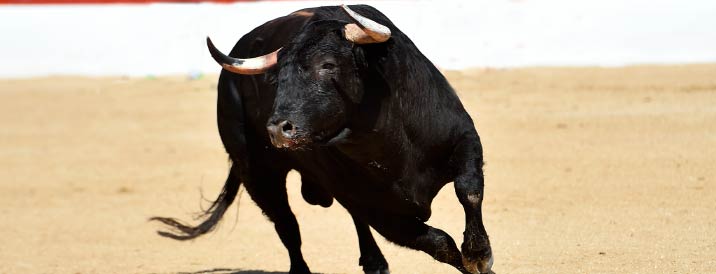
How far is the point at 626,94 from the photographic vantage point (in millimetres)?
13102

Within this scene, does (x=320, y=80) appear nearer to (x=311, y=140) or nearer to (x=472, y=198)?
(x=311, y=140)

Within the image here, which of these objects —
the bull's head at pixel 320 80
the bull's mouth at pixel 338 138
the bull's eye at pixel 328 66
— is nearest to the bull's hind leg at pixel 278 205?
the bull's mouth at pixel 338 138

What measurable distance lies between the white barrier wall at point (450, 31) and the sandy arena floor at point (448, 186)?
217 mm

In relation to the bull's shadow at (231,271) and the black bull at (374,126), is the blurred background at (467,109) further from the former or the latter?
the black bull at (374,126)

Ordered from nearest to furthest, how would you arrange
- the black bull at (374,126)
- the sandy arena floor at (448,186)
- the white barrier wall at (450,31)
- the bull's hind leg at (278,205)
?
1. the black bull at (374,126)
2. the bull's hind leg at (278,205)
3. the sandy arena floor at (448,186)
4. the white barrier wall at (450,31)

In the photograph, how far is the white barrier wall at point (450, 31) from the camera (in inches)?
532

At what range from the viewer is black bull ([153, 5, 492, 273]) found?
461 cm

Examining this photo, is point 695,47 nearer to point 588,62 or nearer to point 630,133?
point 588,62

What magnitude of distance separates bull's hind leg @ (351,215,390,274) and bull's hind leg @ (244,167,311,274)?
0.32 metres

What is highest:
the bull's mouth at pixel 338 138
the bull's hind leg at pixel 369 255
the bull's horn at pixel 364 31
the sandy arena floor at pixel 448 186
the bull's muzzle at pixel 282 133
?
the bull's horn at pixel 364 31

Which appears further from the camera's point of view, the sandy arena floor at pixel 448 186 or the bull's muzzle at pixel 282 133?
the sandy arena floor at pixel 448 186

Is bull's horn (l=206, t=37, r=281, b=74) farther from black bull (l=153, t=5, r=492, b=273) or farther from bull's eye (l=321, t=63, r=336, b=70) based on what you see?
bull's eye (l=321, t=63, r=336, b=70)

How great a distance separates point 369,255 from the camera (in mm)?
6426

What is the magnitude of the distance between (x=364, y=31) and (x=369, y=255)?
204 centimetres
